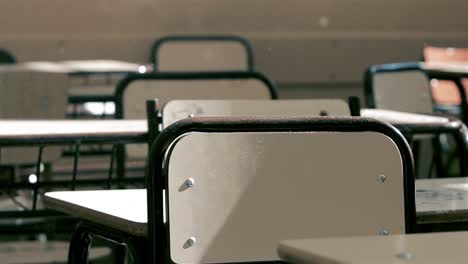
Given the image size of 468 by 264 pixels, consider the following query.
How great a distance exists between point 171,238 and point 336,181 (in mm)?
360

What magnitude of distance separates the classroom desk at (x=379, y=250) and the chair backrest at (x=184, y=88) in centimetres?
258

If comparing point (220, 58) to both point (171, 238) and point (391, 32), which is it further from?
point (171, 238)

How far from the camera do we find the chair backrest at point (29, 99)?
425 cm

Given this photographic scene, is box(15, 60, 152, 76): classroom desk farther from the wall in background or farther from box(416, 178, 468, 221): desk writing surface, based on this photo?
box(416, 178, 468, 221): desk writing surface

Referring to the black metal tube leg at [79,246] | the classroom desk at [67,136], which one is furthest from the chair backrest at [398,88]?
the black metal tube leg at [79,246]

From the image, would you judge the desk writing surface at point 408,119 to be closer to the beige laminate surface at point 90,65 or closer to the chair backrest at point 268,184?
the chair backrest at point 268,184

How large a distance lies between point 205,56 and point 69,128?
7.86 feet

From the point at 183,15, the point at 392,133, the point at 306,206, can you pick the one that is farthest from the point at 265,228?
the point at 183,15

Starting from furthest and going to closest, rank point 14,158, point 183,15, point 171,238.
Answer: point 183,15 → point 14,158 → point 171,238

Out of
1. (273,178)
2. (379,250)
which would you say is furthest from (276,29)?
(379,250)

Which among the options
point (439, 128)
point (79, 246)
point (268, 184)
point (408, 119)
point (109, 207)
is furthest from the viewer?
point (408, 119)

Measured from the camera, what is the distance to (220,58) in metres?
5.83

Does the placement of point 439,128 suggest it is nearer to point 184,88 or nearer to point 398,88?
point 184,88

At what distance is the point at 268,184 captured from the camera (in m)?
2.12
